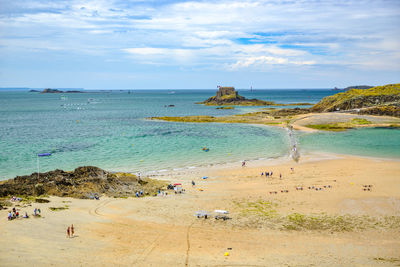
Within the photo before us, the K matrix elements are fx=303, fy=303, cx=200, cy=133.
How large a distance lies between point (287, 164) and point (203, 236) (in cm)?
2244

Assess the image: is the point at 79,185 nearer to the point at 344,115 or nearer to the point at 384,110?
the point at 344,115

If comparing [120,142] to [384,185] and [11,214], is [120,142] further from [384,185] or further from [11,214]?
[384,185]

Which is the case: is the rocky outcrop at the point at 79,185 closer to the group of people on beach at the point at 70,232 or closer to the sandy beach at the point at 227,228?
the sandy beach at the point at 227,228

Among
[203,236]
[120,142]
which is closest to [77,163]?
[120,142]

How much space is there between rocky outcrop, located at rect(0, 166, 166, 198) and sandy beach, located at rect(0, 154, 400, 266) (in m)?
1.55

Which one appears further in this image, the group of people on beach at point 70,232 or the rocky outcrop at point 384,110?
the rocky outcrop at point 384,110

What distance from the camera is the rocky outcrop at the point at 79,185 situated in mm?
25169

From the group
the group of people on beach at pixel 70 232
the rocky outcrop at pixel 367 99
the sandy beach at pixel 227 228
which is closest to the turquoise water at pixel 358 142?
the sandy beach at pixel 227 228

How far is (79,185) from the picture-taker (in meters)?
26.8

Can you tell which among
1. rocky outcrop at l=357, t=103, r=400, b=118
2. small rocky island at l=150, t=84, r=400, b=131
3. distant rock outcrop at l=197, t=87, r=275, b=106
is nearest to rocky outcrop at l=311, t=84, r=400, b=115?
small rocky island at l=150, t=84, r=400, b=131

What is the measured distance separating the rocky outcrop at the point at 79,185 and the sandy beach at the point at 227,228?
1.55 metres

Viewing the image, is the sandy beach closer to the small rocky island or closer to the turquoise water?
the turquoise water

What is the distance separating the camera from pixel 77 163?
127 ft

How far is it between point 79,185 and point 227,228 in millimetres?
14332
